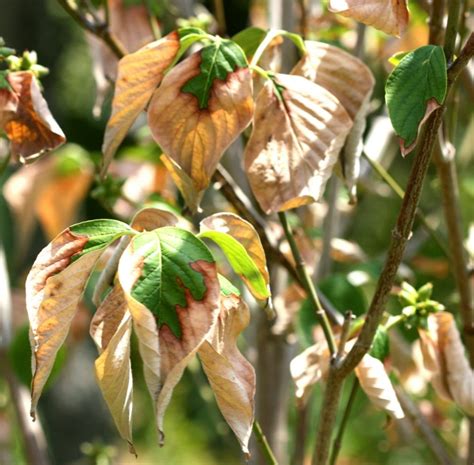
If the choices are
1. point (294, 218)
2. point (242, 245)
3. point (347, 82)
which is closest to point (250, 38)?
point (347, 82)

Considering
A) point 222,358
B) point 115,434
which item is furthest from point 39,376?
point 115,434

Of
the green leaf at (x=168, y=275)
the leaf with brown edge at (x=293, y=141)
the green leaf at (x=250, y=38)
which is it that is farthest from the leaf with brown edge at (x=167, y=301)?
the green leaf at (x=250, y=38)

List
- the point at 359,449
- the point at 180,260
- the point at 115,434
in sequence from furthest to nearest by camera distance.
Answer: the point at 115,434 → the point at 359,449 → the point at 180,260

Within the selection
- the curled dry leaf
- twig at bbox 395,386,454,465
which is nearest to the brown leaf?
the curled dry leaf

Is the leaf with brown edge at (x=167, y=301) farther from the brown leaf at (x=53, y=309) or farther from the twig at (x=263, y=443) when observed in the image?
the twig at (x=263, y=443)

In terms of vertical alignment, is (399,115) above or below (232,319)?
above

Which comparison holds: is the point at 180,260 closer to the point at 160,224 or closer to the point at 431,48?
the point at 160,224

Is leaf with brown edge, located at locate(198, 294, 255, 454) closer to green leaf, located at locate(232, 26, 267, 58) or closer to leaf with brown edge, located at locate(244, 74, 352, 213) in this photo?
leaf with brown edge, located at locate(244, 74, 352, 213)
